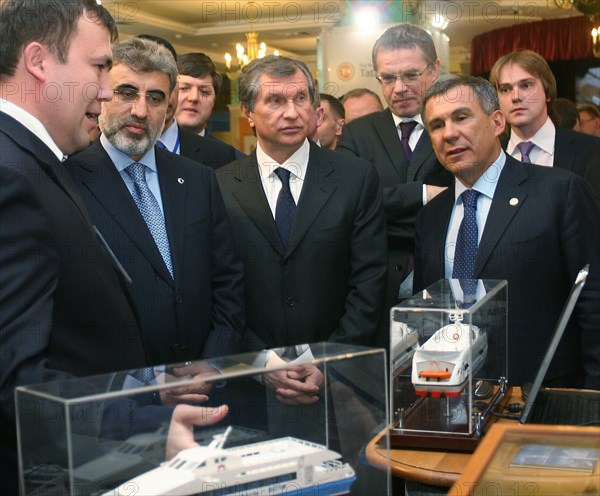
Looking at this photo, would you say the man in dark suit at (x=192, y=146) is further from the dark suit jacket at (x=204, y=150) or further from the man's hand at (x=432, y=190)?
the man's hand at (x=432, y=190)

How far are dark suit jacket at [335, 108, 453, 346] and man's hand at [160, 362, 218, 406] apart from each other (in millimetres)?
1890

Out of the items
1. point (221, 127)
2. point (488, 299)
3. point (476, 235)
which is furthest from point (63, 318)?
point (221, 127)

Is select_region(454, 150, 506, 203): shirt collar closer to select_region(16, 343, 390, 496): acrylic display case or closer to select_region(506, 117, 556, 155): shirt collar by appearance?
select_region(506, 117, 556, 155): shirt collar

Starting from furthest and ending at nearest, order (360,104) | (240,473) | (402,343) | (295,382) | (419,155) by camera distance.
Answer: (360,104)
(419,155)
(402,343)
(295,382)
(240,473)

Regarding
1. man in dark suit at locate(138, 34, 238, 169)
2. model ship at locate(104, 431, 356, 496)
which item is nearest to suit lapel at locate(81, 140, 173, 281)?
man in dark suit at locate(138, 34, 238, 169)

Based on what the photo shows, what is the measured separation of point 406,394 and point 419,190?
4.21ft

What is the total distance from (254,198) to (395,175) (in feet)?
2.18

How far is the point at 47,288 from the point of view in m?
1.53

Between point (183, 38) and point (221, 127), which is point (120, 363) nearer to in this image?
point (183, 38)

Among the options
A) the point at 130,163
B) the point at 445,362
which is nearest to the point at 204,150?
the point at 130,163

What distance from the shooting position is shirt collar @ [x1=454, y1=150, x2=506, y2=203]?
290 centimetres

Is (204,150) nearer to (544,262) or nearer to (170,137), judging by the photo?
(170,137)

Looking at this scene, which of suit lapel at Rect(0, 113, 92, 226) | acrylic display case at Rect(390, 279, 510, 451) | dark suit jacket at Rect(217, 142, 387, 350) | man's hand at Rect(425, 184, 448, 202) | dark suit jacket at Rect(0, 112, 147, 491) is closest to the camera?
dark suit jacket at Rect(0, 112, 147, 491)

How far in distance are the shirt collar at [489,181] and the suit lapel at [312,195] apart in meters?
0.44
